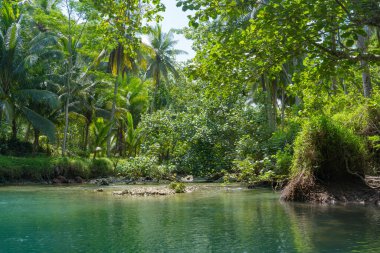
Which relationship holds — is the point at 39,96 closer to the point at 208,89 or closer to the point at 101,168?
the point at 101,168

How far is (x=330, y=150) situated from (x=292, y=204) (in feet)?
5.90

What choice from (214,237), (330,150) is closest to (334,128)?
(330,150)

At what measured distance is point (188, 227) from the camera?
27.0ft

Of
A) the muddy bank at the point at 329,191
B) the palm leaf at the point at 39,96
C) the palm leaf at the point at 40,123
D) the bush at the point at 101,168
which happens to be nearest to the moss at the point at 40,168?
the bush at the point at 101,168

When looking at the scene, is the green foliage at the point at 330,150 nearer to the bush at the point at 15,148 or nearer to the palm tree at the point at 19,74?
the palm tree at the point at 19,74

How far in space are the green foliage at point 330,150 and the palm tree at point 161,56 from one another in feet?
97.7

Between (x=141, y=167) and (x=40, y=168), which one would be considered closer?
(x=40, y=168)

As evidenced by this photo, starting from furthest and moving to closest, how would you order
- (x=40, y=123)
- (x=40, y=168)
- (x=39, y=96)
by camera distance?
1. (x=40, y=123)
2. (x=39, y=96)
3. (x=40, y=168)

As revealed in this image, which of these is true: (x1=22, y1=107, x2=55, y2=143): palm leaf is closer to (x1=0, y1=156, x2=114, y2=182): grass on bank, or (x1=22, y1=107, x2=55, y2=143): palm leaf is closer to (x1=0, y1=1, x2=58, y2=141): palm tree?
(x1=0, y1=1, x2=58, y2=141): palm tree

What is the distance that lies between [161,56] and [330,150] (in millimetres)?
30842

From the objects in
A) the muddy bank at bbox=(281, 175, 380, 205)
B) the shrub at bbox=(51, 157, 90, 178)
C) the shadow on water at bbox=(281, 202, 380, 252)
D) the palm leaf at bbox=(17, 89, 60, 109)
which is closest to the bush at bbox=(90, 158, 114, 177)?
the shrub at bbox=(51, 157, 90, 178)

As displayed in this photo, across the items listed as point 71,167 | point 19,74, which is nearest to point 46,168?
point 71,167

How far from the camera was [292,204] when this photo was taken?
36.5 feet

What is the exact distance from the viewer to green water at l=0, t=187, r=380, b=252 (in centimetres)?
659
